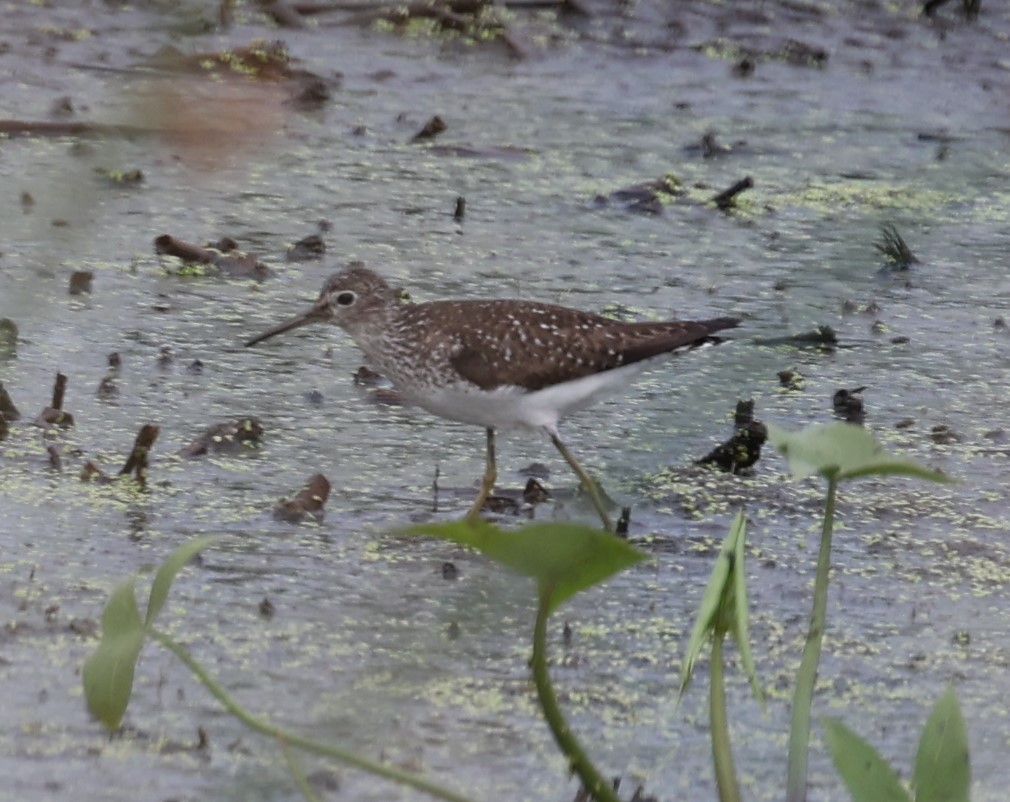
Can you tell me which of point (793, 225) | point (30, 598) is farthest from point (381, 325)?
point (793, 225)

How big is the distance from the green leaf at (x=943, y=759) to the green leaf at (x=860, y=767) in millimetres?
38

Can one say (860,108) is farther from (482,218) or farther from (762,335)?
(762,335)

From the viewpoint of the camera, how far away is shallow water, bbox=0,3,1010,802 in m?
3.88

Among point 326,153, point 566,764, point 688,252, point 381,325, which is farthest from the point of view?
point 326,153

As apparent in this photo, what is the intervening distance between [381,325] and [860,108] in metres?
5.10

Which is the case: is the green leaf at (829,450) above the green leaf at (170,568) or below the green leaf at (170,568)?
above

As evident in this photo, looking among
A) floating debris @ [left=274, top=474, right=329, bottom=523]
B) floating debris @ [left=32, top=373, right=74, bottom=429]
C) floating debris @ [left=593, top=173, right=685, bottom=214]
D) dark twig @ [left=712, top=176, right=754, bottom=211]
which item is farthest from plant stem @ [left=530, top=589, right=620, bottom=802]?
dark twig @ [left=712, top=176, right=754, bottom=211]

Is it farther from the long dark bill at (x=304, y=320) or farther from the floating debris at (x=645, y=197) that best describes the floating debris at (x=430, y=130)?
the long dark bill at (x=304, y=320)

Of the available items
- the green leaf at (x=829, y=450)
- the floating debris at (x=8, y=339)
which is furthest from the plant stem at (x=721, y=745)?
the floating debris at (x=8, y=339)

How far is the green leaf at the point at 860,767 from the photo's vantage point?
8.93 ft

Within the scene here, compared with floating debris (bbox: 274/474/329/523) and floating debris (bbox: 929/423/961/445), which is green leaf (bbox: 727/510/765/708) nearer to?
floating debris (bbox: 274/474/329/523)

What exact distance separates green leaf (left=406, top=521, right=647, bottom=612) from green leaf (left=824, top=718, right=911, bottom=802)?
45 centimetres

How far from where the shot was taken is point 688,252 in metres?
7.80

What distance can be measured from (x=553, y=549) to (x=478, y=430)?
368 cm
